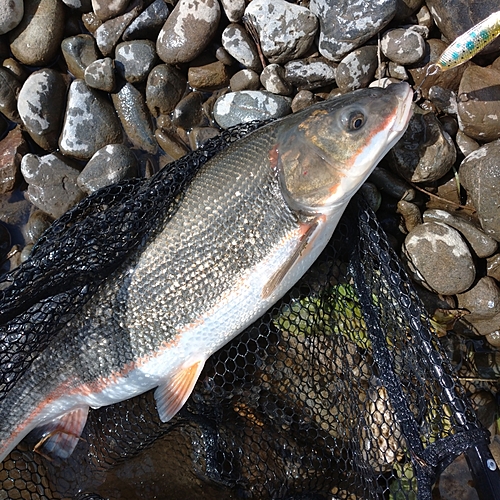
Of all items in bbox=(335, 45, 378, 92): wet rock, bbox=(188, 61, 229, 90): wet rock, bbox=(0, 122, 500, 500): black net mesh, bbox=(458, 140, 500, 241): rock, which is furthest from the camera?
bbox=(188, 61, 229, 90): wet rock

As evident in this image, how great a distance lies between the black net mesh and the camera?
3037 millimetres

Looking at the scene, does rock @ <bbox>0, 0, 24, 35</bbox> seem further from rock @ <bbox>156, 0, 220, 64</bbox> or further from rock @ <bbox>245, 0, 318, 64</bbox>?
→ rock @ <bbox>245, 0, 318, 64</bbox>

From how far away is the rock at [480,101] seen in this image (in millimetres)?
3488

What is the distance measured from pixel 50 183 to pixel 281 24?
2.38 meters

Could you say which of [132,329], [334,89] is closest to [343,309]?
[132,329]

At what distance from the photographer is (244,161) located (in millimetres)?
2994

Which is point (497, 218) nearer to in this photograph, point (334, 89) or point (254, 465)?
point (334, 89)

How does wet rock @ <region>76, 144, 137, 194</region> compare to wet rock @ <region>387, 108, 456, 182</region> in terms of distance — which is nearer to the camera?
wet rock @ <region>387, 108, 456, 182</region>

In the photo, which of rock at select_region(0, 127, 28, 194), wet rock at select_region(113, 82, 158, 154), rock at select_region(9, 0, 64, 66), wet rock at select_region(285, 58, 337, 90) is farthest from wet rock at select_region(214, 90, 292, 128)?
rock at select_region(0, 127, 28, 194)

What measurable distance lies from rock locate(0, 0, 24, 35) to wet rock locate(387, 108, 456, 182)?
11.2 ft

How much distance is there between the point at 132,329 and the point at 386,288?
1737mm

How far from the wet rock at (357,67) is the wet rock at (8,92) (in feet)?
9.42

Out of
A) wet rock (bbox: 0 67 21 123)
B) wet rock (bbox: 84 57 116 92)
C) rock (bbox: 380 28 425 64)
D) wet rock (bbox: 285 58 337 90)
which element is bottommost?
rock (bbox: 380 28 425 64)

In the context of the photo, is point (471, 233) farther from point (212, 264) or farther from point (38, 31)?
point (38, 31)
